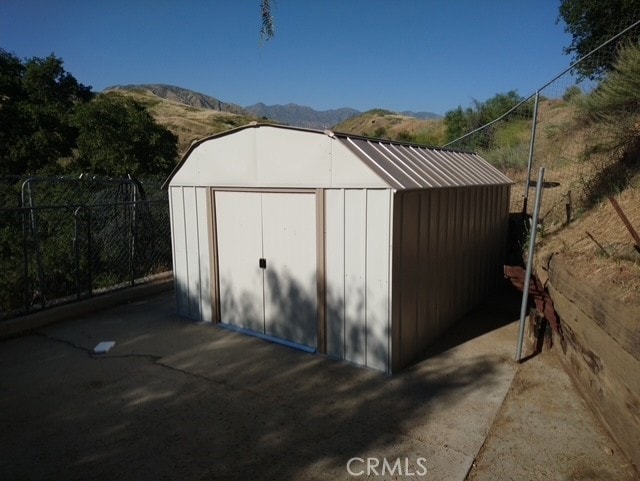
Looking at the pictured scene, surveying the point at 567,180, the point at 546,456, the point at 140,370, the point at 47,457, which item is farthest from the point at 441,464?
the point at 567,180

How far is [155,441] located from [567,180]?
9.29m

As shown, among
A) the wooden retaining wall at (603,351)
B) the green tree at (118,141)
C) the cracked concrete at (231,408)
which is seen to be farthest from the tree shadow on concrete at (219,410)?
the green tree at (118,141)

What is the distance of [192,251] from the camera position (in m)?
6.14

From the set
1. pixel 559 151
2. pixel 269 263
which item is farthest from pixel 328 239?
pixel 559 151

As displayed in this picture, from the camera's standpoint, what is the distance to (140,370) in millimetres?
4633

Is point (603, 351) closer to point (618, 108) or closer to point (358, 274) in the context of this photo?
point (358, 274)

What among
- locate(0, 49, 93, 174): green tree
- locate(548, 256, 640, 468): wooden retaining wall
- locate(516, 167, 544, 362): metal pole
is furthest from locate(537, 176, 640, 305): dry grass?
locate(0, 49, 93, 174): green tree

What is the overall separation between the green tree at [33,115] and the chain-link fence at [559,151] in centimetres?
1868

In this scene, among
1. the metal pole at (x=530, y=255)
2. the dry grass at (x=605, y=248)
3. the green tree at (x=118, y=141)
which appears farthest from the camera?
the green tree at (x=118, y=141)

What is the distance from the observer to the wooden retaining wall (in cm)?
280

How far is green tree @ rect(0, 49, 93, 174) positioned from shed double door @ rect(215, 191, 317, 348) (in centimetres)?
1690

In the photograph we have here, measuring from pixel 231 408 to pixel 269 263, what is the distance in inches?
77.7

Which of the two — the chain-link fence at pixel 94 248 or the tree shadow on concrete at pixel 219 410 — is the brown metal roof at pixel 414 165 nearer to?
the tree shadow on concrete at pixel 219 410

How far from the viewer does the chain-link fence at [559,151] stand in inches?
292
